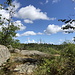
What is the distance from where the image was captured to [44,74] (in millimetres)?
5789

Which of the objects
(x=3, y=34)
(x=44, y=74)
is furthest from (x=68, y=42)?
(x=3, y=34)

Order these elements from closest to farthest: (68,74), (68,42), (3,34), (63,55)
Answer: (68,74) < (63,55) < (68,42) < (3,34)

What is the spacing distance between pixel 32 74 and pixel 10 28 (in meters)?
4.72

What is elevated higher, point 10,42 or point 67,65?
point 10,42

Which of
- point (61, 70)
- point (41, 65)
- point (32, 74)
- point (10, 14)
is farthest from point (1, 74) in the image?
point (10, 14)

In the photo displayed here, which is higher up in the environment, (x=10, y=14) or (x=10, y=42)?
(x=10, y=14)

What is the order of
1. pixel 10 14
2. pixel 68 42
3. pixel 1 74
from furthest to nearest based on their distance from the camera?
pixel 10 14 → pixel 68 42 → pixel 1 74

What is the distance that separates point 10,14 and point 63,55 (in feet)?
17.2

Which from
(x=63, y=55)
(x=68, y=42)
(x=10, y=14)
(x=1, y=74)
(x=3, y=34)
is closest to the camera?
(x=1, y=74)

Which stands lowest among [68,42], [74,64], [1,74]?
[1,74]

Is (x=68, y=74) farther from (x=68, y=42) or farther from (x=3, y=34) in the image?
(x=3, y=34)

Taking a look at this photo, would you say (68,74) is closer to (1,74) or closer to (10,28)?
(1,74)

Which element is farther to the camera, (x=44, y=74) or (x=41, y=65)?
(x=41, y=65)

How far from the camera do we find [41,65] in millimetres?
6602
